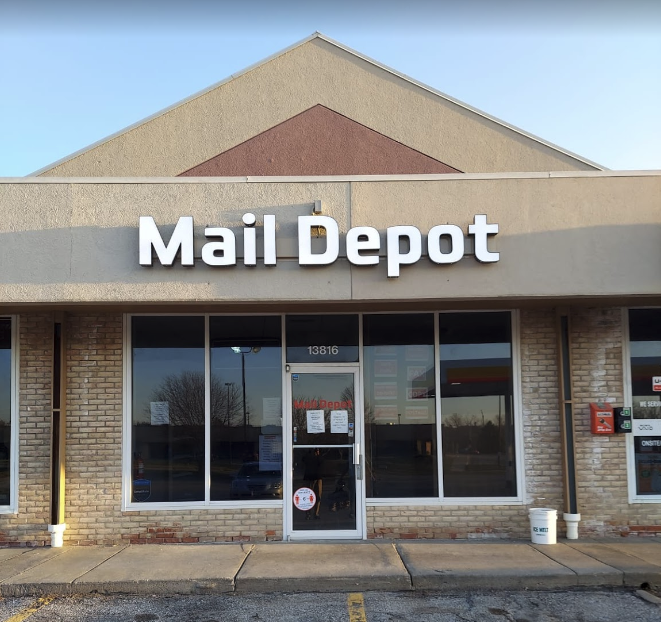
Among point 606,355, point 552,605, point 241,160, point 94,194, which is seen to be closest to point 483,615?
point 552,605

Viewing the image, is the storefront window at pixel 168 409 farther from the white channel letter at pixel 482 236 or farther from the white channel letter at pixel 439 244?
the white channel letter at pixel 482 236

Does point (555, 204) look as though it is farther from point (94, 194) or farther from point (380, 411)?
point (94, 194)

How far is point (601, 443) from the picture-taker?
32.8ft

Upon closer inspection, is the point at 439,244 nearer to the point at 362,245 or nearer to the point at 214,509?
the point at 362,245

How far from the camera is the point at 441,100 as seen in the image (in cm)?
1309

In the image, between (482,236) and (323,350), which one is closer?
(482,236)

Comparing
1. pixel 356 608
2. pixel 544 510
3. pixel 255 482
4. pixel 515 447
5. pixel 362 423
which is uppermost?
pixel 362 423

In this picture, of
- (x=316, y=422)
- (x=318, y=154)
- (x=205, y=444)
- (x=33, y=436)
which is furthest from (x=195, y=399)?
(x=318, y=154)

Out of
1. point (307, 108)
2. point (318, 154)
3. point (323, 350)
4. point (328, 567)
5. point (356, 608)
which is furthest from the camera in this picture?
point (307, 108)

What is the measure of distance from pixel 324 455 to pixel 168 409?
2288 mm

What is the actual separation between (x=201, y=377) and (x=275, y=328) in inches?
49.3

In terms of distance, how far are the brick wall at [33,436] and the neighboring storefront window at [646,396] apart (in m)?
8.17

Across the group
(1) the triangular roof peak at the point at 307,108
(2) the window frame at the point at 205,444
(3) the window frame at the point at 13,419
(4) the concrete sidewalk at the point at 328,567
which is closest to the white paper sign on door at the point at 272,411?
(2) the window frame at the point at 205,444

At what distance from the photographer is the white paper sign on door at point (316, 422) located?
1011 centimetres
